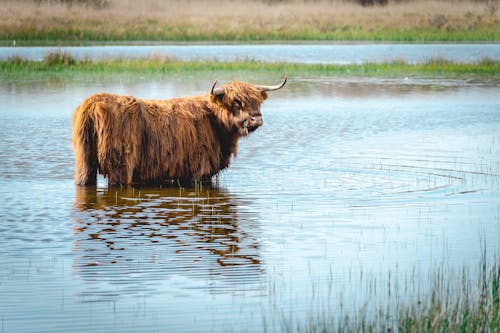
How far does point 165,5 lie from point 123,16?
5148 mm

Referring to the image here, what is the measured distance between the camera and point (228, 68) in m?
33.6

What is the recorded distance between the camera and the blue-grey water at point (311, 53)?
41.0 meters

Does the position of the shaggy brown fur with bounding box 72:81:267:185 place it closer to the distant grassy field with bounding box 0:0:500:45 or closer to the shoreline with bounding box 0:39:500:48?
the shoreline with bounding box 0:39:500:48

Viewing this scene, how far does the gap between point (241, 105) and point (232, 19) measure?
54471 mm

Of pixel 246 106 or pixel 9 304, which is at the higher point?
pixel 246 106

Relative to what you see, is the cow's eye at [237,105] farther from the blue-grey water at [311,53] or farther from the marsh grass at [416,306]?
the blue-grey water at [311,53]

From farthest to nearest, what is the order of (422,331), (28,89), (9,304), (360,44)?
(360,44) → (28,89) → (9,304) → (422,331)

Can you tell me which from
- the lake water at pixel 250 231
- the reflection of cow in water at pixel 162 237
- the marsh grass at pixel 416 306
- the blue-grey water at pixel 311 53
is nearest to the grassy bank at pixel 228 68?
the blue-grey water at pixel 311 53

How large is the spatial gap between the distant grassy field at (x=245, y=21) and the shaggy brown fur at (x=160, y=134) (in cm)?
4115

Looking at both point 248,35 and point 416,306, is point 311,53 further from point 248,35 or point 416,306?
point 416,306

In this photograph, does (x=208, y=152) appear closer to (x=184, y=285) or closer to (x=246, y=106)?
(x=246, y=106)

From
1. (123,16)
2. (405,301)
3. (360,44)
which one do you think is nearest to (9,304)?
(405,301)

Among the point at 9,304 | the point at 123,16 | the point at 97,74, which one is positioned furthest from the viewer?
the point at 123,16

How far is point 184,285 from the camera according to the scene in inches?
307
